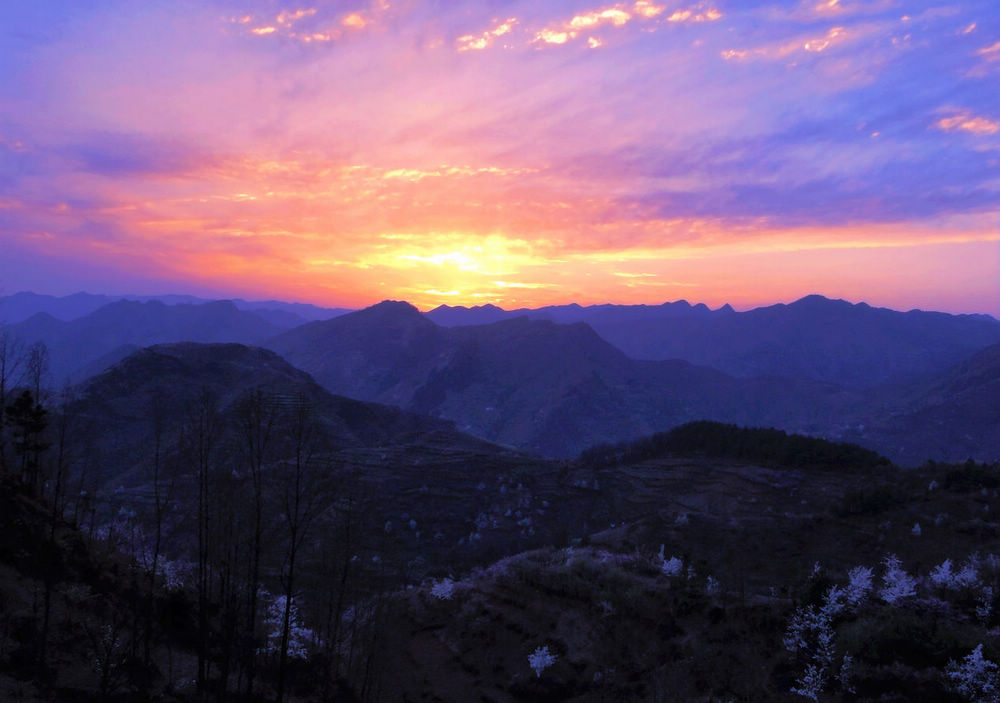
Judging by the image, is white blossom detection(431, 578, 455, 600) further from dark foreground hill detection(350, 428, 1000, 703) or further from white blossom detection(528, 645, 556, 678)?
white blossom detection(528, 645, 556, 678)

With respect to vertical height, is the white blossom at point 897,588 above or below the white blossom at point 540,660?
above

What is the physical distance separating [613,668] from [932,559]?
828 inches

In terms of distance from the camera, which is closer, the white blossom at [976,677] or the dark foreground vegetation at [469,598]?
the white blossom at [976,677]

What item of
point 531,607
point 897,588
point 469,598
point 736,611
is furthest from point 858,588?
point 469,598

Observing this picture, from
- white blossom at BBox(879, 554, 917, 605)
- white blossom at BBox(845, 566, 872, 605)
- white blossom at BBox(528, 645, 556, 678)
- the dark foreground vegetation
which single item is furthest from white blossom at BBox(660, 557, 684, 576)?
white blossom at BBox(879, 554, 917, 605)

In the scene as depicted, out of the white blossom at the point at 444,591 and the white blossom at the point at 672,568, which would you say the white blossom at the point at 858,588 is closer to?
the white blossom at the point at 672,568

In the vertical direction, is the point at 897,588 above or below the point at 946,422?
above

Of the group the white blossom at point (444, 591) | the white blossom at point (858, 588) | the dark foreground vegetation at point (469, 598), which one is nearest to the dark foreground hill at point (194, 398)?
the dark foreground vegetation at point (469, 598)

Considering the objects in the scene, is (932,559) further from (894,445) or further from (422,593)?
(894,445)

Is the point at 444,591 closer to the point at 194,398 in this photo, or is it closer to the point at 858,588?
the point at 858,588

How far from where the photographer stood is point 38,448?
23.9 meters

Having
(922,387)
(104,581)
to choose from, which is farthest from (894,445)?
(104,581)

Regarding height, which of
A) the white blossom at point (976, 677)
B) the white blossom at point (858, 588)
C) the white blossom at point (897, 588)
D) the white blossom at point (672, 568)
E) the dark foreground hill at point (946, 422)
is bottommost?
the dark foreground hill at point (946, 422)

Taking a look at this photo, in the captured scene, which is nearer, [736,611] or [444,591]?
[736,611]
